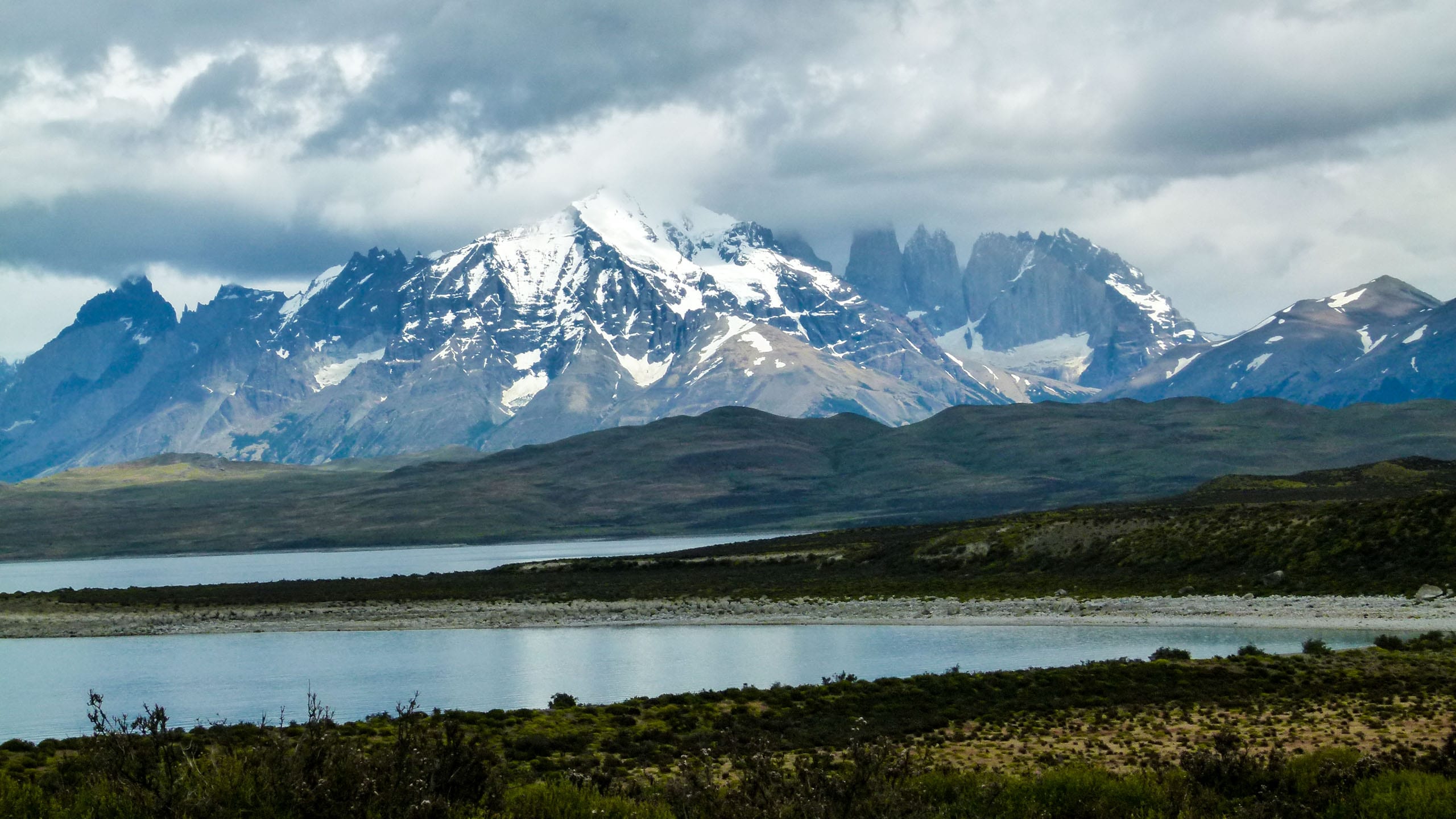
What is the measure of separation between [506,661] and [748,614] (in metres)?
20.8

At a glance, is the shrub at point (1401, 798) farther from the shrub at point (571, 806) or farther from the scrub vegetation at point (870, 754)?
the shrub at point (571, 806)

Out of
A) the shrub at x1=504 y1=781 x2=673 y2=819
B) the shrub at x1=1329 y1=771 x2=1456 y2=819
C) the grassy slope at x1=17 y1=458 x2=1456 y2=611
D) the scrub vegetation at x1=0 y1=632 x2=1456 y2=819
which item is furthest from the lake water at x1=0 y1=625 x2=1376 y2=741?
the shrub at x1=1329 y1=771 x2=1456 y2=819

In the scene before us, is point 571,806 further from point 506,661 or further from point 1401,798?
point 506,661

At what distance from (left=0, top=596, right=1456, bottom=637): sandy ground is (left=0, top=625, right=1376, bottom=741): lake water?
86.4 inches

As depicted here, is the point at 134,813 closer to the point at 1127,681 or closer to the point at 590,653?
the point at 1127,681

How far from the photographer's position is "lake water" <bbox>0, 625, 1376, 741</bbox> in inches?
1896

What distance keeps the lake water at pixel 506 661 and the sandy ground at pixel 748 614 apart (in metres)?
2.19

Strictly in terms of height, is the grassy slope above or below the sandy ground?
above

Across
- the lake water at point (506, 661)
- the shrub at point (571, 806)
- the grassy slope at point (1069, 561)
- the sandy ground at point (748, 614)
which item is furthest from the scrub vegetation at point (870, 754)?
the grassy slope at point (1069, 561)

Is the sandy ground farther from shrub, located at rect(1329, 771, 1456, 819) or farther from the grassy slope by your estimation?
shrub, located at rect(1329, 771, 1456, 819)

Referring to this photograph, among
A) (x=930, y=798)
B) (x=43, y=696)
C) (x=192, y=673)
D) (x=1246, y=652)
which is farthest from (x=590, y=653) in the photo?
(x=930, y=798)

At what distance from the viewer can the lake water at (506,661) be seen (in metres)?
48.2

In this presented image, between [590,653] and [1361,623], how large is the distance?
31.5m

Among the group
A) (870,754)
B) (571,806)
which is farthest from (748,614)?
(571,806)
